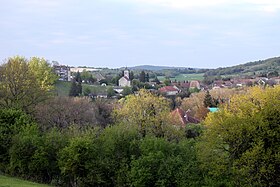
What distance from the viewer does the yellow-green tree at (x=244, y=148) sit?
28953 millimetres

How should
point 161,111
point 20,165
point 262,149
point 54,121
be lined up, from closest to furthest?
point 262,149
point 20,165
point 161,111
point 54,121

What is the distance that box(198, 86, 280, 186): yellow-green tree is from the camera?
1140 inches

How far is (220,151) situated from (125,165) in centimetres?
766

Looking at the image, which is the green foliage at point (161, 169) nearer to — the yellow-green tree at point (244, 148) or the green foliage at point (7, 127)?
the yellow-green tree at point (244, 148)

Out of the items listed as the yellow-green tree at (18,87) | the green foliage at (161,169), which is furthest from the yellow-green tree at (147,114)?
the green foliage at (161,169)

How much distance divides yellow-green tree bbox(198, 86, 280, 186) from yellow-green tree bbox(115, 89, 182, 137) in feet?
40.3

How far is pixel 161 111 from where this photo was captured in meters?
46.5

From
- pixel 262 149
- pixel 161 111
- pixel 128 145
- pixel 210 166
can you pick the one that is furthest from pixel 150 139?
pixel 161 111

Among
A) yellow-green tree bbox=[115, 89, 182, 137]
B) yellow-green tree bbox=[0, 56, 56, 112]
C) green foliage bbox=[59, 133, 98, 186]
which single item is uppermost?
yellow-green tree bbox=[0, 56, 56, 112]

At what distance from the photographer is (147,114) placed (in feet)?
150

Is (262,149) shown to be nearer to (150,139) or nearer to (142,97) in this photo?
(150,139)

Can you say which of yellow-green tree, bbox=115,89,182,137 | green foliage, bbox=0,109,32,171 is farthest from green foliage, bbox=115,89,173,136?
green foliage, bbox=0,109,32,171

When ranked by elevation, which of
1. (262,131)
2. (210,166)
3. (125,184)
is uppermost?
(262,131)

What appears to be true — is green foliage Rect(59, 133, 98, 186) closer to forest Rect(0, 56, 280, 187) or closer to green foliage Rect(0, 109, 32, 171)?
forest Rect(0, 56, 280, 187)
